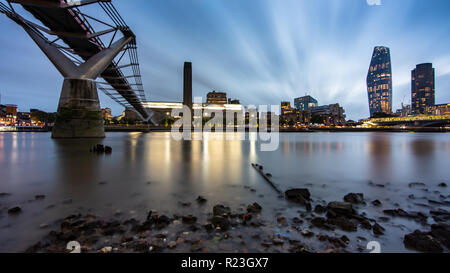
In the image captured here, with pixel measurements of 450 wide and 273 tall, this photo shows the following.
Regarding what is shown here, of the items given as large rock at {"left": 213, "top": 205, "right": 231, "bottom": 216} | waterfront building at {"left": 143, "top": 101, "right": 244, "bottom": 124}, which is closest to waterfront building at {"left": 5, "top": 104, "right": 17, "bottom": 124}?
waterfront building at {"left": 143, "top": 101, "right": 244, "bottom": 124}

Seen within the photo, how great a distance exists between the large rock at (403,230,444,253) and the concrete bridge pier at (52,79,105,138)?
34.9 m

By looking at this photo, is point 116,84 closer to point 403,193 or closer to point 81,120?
point 81,120

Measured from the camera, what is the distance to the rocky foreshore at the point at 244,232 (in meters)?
3.45

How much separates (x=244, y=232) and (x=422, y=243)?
10.5 ft

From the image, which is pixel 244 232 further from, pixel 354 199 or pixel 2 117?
pixel 2 117

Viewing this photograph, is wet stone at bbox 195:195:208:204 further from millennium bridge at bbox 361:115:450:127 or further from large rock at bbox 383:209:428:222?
millennium bridge at bbox 361:115:450:127

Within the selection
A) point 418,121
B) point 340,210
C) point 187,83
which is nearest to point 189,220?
point 340,210

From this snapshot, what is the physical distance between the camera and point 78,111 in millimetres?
28203

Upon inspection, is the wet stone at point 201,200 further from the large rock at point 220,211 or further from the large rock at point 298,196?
the large rock at point 298,196

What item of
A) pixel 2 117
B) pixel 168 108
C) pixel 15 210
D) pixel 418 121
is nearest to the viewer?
pixel 15 210

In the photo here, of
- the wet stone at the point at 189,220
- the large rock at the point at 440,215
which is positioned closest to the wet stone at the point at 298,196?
the large rock at the point at 440,215
